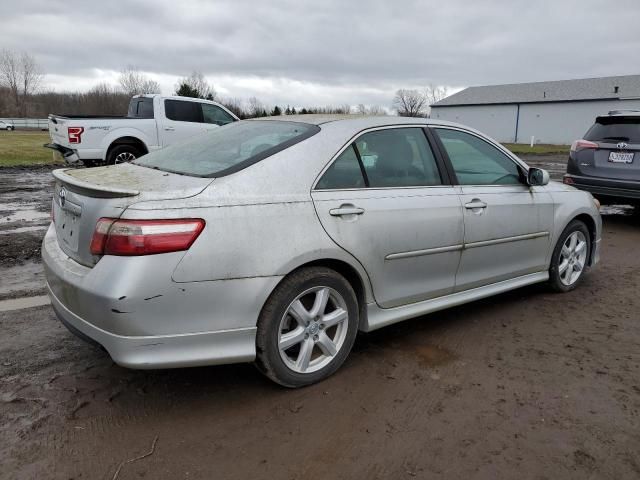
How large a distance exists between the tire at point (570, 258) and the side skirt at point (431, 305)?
0.31 m

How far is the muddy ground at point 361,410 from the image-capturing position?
8.03ft

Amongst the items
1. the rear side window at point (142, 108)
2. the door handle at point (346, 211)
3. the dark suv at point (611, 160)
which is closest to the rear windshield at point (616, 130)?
the dark suv at point (611, 160)

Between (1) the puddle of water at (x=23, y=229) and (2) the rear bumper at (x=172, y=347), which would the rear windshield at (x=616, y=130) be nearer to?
(2) the rear bumper at (x=172, y=347)

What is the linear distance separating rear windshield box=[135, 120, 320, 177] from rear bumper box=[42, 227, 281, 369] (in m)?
0.66

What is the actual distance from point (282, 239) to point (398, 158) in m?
1.23

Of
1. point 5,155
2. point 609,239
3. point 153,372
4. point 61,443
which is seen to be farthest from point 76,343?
point 5,155

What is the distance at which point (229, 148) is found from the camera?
3434 millimetres

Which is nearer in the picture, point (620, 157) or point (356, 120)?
point (356, 120)

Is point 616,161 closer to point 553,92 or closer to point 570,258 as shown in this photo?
point 570,258

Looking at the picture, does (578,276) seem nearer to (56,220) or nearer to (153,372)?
(153,372)

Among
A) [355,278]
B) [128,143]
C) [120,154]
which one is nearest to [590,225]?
[355,278]

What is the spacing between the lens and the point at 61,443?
2.54m

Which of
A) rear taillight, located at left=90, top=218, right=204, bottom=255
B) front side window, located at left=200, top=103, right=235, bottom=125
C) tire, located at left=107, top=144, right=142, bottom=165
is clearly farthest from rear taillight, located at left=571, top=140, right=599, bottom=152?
tire, located at left=107, top=144, right=142, bottom=165

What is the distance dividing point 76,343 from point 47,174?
11486 millimetres
